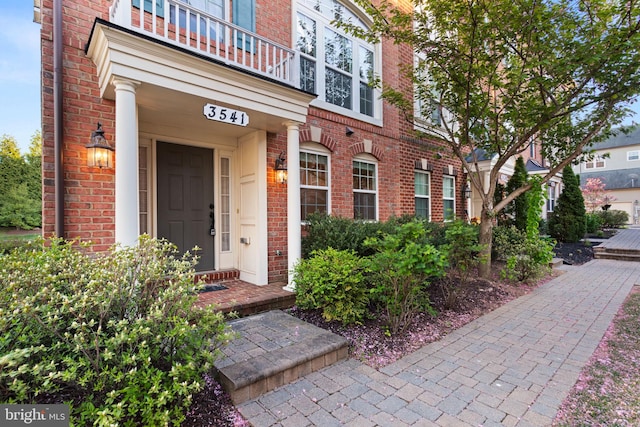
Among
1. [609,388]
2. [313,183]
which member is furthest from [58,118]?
[609,388]

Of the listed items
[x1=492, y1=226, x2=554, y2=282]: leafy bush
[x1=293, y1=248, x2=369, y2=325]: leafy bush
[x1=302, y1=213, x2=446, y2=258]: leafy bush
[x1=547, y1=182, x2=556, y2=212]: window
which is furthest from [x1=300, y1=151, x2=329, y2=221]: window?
[x1=547, y1=182, x2=556, y2=212]: window

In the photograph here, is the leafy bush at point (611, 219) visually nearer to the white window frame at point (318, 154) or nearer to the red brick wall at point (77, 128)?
the white window frame at point (318, 154)

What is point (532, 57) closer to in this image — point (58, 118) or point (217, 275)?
point (217, 275)

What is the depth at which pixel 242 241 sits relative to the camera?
532 centimetres

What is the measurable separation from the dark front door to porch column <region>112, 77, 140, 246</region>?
64.5 inches

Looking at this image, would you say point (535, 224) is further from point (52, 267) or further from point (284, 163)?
point (52, 267)

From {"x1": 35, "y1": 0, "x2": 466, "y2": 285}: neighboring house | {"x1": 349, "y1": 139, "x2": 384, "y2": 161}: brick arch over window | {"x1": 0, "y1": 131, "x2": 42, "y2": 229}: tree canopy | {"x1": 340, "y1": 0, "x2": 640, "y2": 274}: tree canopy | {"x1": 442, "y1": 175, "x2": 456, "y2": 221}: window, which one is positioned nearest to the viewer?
{"x1": 35, "y1": 0, "x2": 466, "y2": 285}: neighboring house

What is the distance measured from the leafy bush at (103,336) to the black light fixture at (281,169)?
9.91ft

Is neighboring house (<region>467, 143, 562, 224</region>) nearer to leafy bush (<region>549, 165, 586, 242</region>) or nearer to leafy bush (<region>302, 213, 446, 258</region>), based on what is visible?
leafy bush (<region>549, 165, 586, 242</region>)

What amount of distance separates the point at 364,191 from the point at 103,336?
5.69 m

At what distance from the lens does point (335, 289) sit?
12.0 feet

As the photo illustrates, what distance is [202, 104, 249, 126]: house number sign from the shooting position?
367 centimetres

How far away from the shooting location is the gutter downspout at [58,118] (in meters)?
3.32

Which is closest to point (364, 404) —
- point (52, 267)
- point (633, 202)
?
point (52, 267)
